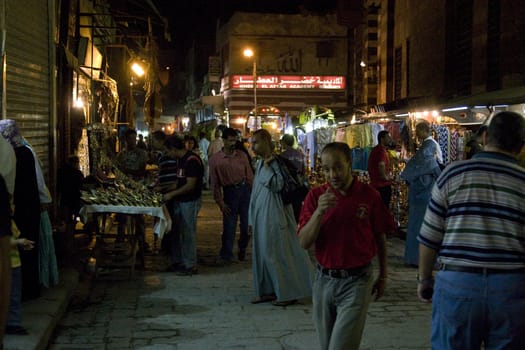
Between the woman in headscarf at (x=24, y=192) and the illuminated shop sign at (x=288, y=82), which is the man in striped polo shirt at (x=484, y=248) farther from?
the illuminated shop sign at (x=288, y=82)

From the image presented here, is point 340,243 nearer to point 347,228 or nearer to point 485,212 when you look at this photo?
point 347,228

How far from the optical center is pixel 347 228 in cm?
458

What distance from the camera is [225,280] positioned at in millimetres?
9516

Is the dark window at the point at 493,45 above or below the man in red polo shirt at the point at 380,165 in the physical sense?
above

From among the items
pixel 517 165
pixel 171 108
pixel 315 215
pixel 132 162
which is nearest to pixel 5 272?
pixel 315 215

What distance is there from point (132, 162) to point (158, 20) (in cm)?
551

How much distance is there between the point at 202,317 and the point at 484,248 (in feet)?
14.3

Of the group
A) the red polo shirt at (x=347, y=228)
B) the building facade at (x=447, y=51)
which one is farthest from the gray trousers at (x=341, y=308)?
the building facade at (x=447, y=51)

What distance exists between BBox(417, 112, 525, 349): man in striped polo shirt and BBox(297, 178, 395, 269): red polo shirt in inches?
27.9

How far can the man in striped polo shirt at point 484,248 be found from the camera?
3.68m

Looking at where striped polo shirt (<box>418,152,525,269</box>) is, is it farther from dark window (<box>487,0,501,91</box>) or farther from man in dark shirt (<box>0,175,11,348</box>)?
dark window (<box>487,0,501,91</box>)

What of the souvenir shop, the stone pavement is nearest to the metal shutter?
the stone pavement

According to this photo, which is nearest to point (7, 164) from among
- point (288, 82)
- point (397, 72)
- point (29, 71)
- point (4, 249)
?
point (4, 249)

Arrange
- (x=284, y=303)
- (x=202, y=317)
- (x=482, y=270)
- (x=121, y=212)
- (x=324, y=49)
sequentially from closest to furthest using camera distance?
1. (x=482, y=270)
2. (x=202, y=317)
3. (x=284, y=303)
4. (x=121, y=212)
5. (x=324, y=49)
